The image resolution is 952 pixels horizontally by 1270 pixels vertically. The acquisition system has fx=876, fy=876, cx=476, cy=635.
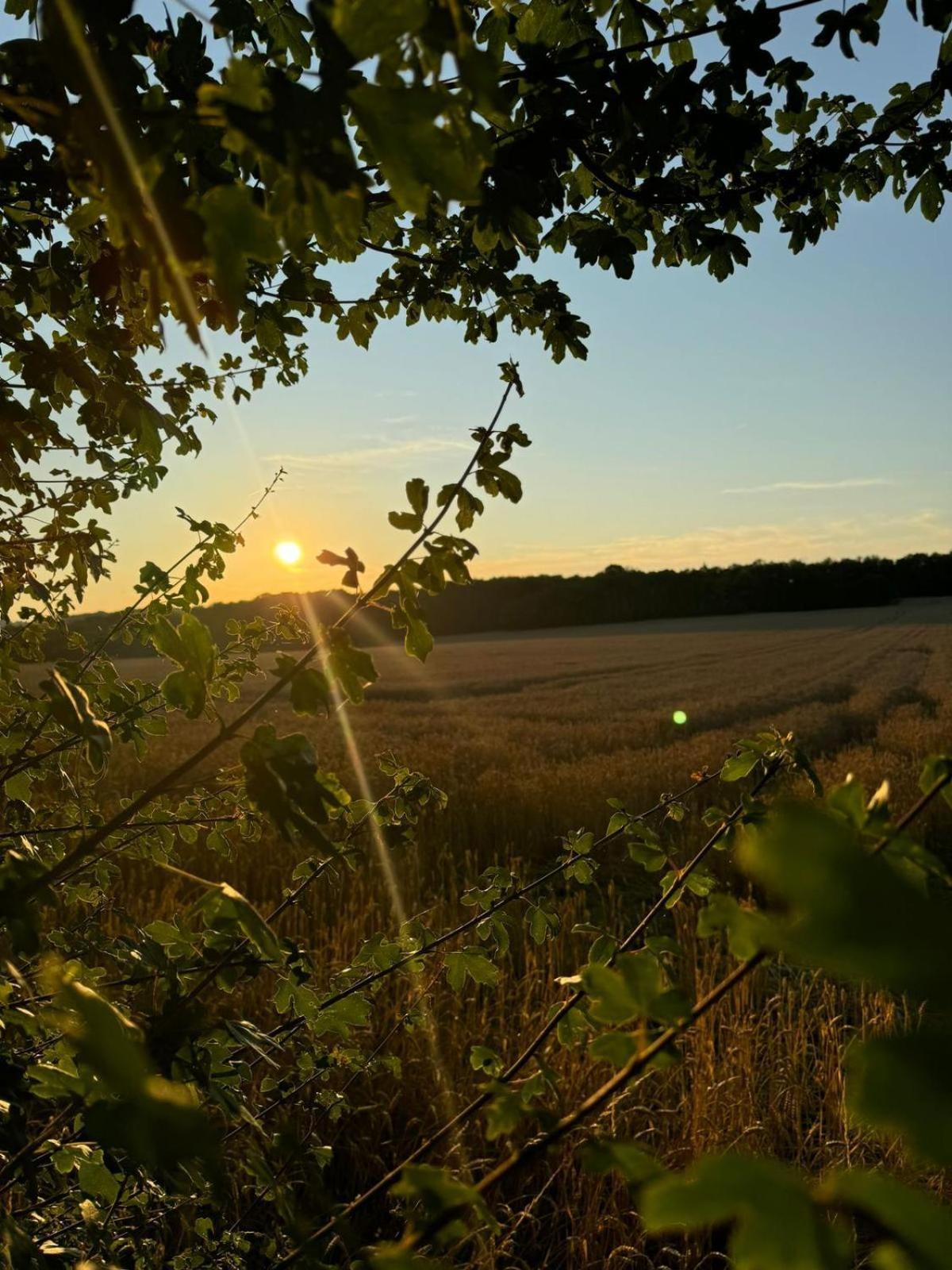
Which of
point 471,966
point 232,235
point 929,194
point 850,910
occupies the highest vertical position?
point 929,194

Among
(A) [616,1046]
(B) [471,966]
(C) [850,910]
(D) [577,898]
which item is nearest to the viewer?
(C) [850,910]

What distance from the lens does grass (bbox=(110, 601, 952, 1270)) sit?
285 cm

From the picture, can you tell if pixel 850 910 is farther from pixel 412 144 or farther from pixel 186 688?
pixel 186 688

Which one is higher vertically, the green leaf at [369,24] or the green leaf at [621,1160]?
the green leaf at [369,24]

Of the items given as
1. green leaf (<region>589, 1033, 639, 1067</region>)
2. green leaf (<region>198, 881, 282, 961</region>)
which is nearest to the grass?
green leaf (<region>198, 881, 282, 961</region>)

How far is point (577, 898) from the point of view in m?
5.35

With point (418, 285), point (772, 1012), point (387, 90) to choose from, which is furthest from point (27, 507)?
point (772, 1012)

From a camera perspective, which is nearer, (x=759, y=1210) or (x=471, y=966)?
(x=759, y=1210)

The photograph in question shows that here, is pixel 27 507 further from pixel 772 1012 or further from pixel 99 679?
pixel 772 1012

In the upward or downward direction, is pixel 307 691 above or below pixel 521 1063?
above

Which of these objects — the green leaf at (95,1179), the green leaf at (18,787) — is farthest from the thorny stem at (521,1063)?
the green leaf at (18,787)

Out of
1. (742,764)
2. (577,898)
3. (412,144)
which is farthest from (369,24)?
(577,898)

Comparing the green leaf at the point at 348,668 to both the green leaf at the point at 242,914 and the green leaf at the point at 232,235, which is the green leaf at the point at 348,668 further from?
the green leaf at the point at 232,235

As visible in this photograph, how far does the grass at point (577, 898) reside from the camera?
2848 millimetres
